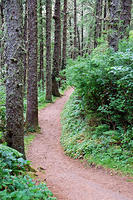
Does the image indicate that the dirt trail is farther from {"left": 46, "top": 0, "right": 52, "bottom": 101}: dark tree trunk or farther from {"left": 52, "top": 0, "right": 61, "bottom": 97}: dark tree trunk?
{"left": 52, "top": 0, "right": 61, "bottom": 97}: dark tree trunk

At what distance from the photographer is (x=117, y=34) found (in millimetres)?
9148

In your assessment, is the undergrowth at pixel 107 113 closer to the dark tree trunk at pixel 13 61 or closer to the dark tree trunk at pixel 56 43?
the dark tree trunk at pixel 13 61

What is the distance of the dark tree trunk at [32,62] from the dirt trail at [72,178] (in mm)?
1637

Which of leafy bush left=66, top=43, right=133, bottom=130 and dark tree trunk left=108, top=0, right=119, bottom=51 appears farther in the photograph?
dark tree trunk left=108, top=0, right=119, bottom=51

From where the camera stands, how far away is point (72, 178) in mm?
5770

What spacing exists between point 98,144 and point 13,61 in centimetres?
409

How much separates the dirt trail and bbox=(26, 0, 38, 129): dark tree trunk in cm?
164

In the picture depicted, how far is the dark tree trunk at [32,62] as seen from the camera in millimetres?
10203

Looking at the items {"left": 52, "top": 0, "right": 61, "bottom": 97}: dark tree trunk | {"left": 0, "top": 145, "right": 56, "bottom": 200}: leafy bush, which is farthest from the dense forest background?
{"left": 52, "top": 0, "right": 61, "bottom": 97}: dark tree trunk

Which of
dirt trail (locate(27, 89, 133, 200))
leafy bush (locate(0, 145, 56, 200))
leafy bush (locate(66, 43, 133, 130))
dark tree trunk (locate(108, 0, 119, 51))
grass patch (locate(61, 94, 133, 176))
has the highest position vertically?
dark tree trunk (locate(108, 0, 119, 51))

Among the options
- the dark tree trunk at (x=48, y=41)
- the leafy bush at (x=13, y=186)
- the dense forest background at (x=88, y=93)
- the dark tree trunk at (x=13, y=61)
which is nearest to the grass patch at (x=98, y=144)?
the dense forest background at (x=88, y=93)

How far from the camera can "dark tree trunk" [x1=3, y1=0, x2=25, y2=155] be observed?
5174mm

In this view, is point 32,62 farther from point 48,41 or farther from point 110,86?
point 48,41

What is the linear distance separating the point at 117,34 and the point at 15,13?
5.53 metres
